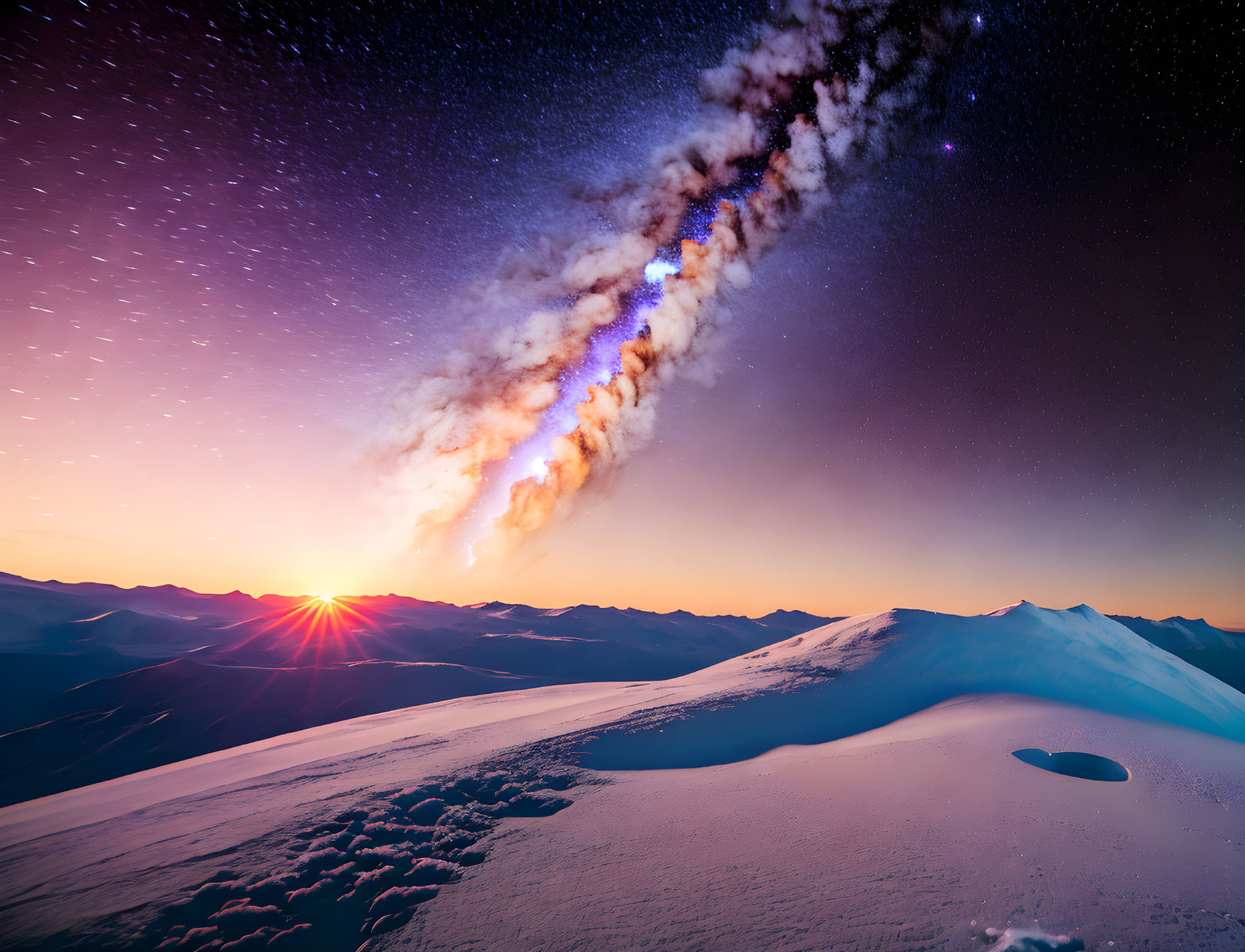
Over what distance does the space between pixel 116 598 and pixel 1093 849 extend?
16339 cm

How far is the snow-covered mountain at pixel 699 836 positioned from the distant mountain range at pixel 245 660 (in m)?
42.6

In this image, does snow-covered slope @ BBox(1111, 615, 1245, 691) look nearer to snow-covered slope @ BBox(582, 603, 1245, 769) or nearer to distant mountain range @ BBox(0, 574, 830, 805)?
distant mountain range @ BBox(0, 574, 830, 805)

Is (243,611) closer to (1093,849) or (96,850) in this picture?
(96,850)

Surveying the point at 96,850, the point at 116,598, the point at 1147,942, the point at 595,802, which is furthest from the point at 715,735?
the point at 116,598

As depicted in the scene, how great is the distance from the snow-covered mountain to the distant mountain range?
140 ft

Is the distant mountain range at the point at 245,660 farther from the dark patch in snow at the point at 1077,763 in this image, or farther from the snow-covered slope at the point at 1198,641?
the snow-covered slope at the point at 1198,641

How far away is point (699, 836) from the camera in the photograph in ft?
23.3

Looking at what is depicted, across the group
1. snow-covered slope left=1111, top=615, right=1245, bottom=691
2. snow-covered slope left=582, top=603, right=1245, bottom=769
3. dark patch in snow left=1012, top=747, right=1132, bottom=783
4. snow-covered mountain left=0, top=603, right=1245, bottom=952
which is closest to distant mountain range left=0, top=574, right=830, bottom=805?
snow-covered mountain left=0, top=603, right=1245, bottom=952

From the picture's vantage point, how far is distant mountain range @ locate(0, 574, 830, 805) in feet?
144

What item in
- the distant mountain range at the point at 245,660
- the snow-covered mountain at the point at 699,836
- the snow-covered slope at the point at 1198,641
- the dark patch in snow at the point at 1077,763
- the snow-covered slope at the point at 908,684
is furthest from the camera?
the snow-covered slope at the point at 1198,641

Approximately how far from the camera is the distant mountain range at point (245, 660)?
1731 inches

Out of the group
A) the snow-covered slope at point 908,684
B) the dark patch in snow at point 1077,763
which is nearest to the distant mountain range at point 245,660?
the snow-covered slope at point 908,684

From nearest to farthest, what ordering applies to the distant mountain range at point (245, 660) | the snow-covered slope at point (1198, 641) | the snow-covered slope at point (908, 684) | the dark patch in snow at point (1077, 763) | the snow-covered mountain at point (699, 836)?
the snow-covered mountain at point (699, 836), the dark patch in snow at point (1077, 763), the snow-covered slope at point (908, 684), the distant mountain range at point (245, 660), the snow-covered slope at point (1198, 641)

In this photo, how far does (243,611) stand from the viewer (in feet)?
394
